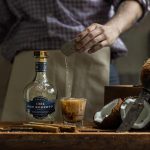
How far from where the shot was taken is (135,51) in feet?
7.96

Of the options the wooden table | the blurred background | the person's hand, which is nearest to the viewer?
the wooden table

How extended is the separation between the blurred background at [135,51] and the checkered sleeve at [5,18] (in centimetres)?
97

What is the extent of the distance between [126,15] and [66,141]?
71 centimetres

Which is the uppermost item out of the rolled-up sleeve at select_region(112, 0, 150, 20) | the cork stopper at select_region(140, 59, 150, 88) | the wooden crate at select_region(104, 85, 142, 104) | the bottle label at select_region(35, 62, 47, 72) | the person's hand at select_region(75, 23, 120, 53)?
the rolled-up sleeve at select_region(112, 0, 150, 20)

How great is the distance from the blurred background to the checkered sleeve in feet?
3.20

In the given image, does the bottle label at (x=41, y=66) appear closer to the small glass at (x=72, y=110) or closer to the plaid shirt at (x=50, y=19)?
the small glass at (x=72, y=110)

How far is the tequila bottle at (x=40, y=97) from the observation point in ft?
3.34

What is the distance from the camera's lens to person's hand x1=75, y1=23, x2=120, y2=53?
1158 mm

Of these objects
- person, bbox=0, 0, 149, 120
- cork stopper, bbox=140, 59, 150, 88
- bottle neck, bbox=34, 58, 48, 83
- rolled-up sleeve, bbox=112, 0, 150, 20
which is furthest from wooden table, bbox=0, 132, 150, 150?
rolled-up sleeve, bbox=112, 0, 150, 20

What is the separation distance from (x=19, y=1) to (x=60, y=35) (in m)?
0.16

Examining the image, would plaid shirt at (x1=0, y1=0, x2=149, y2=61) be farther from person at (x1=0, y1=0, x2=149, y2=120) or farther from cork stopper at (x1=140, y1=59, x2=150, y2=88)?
cork stopper at (x1=140, y1=59, x2=150, y2=88)

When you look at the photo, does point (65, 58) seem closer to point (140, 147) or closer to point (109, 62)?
point (109, 62)

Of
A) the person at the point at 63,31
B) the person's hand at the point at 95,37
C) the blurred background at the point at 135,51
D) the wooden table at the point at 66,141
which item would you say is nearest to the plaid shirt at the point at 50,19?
the person at the point at 63,31

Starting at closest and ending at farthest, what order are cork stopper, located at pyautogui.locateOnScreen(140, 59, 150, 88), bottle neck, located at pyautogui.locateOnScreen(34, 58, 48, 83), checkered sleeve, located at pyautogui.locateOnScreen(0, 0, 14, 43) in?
cork stopper, located at pyautogui.locateOnScreen(140, 59, 150, 88) < bottle neck, located at pyautogui.locateOnScreen(34, 58, 48, 83) < checkered sleeve, located at pyautogui.locateOnScreen(0, 0, 14, 43)
